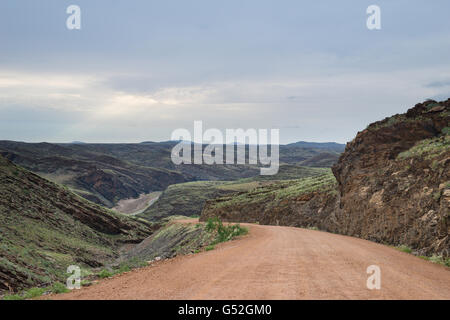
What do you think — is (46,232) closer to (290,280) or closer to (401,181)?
(401,181)

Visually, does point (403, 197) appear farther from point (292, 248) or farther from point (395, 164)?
point (292, 248)

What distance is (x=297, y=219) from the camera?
3061 centimetres

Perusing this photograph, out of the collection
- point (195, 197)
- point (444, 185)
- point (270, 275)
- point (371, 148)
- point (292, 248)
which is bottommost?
point (195, 197)

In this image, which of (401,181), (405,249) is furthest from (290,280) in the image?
(401,181)

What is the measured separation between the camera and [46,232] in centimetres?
3584

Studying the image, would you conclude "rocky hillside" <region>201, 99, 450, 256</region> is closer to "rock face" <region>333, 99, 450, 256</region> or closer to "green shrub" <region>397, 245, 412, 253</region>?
"rock face" <region>333, 99, 450, 256</region>

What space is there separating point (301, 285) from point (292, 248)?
678 cm

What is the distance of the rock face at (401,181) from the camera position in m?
14.7

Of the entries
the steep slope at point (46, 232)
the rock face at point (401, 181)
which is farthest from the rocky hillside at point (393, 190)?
the steep slope at point (46, 232)

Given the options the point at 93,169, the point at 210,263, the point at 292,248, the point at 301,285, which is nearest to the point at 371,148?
the point at 292,248

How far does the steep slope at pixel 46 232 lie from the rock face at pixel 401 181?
62.6 feet

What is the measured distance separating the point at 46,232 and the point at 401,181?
33.5m
